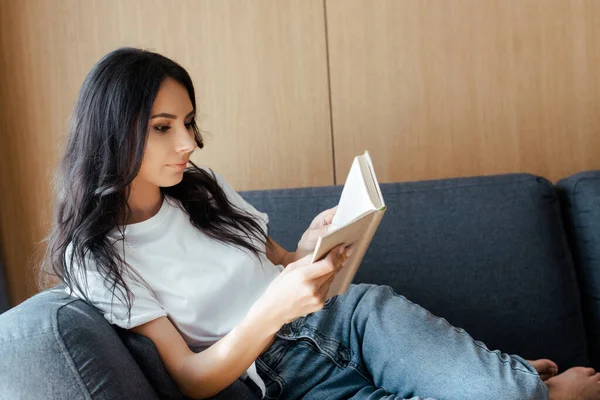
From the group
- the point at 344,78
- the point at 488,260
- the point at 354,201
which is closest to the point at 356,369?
the point at 354,201

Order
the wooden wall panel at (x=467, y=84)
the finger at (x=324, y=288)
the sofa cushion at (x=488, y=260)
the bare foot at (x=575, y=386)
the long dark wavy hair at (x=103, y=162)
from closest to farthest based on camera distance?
1. the finger at (x=324, y=288)
2. the long dark wavy hair at (x=103, y=162)
3. the bare foot at (x=575, y=386)
4. the sofa cushion at (x=488, y=260)
5. the wooden wall panel at (x=467, y=84)

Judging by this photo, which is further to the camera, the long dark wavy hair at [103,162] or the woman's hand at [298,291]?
the long dark wavy hair at [103,162]

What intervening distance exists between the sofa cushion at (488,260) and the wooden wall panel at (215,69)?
1.31 feet

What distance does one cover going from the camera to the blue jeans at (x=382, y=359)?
117 cm

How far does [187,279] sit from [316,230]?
30 cm

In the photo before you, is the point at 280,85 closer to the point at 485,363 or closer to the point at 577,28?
the point at 577,28

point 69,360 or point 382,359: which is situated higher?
point 69,360

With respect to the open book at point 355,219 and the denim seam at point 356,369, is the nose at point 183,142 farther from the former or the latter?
the denim seam at point 356,369

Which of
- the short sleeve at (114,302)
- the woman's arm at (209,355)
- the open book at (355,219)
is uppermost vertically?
the open book at (355,219)

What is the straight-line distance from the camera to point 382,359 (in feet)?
4.21

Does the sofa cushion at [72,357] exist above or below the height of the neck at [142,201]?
below

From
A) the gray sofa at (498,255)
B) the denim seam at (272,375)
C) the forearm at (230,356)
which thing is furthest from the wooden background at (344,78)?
the forearm at (230,356)

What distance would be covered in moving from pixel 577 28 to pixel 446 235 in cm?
80

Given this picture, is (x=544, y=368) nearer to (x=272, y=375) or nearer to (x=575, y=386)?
(x=575, y=386)
